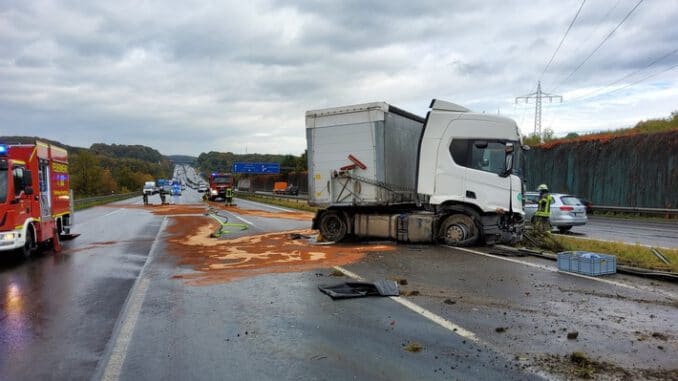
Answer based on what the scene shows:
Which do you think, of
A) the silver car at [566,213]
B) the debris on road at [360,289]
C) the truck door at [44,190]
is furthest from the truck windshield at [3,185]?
the silver car at [566,213]

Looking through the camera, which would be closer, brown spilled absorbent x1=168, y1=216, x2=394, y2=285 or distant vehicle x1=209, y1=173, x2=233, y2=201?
brown spilled absorbent x1=168, y1=216, x2=394, y2=285

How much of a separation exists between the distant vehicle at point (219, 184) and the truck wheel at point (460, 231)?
123ft

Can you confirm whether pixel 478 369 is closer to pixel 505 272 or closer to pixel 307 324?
Result: pixel 307 324

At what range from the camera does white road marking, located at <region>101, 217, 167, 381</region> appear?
432cm

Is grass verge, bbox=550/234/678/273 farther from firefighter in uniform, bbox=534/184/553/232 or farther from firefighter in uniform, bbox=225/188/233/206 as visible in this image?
firefighter in uniform, bbox=225/188/233/206

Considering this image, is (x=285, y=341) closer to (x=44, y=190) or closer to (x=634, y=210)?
(x=44, y=190)

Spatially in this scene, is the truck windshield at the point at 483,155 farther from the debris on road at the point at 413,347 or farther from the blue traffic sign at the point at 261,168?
the blue traffic sign at the point at 261,168

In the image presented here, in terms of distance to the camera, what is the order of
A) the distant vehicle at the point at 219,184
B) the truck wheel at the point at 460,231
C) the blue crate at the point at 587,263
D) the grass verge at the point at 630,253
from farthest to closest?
the distant vehicle at the point at 219,184 < the truck wheel at the point at 460,231 < the grass verge at the point at 630,253 < the blue crate at the point at 587,263

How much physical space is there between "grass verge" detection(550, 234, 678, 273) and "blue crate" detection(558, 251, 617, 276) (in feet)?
2.77

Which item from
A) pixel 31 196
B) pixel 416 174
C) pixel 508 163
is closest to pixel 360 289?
pixel 416 174

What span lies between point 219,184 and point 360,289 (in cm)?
4218

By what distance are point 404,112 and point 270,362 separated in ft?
32.6

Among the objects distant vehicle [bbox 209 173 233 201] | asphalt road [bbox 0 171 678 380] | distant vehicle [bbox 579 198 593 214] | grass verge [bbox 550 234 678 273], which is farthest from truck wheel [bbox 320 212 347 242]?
distant vehicle [bbox 209 173 233 201]

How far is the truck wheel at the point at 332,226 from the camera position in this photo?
13383mm
